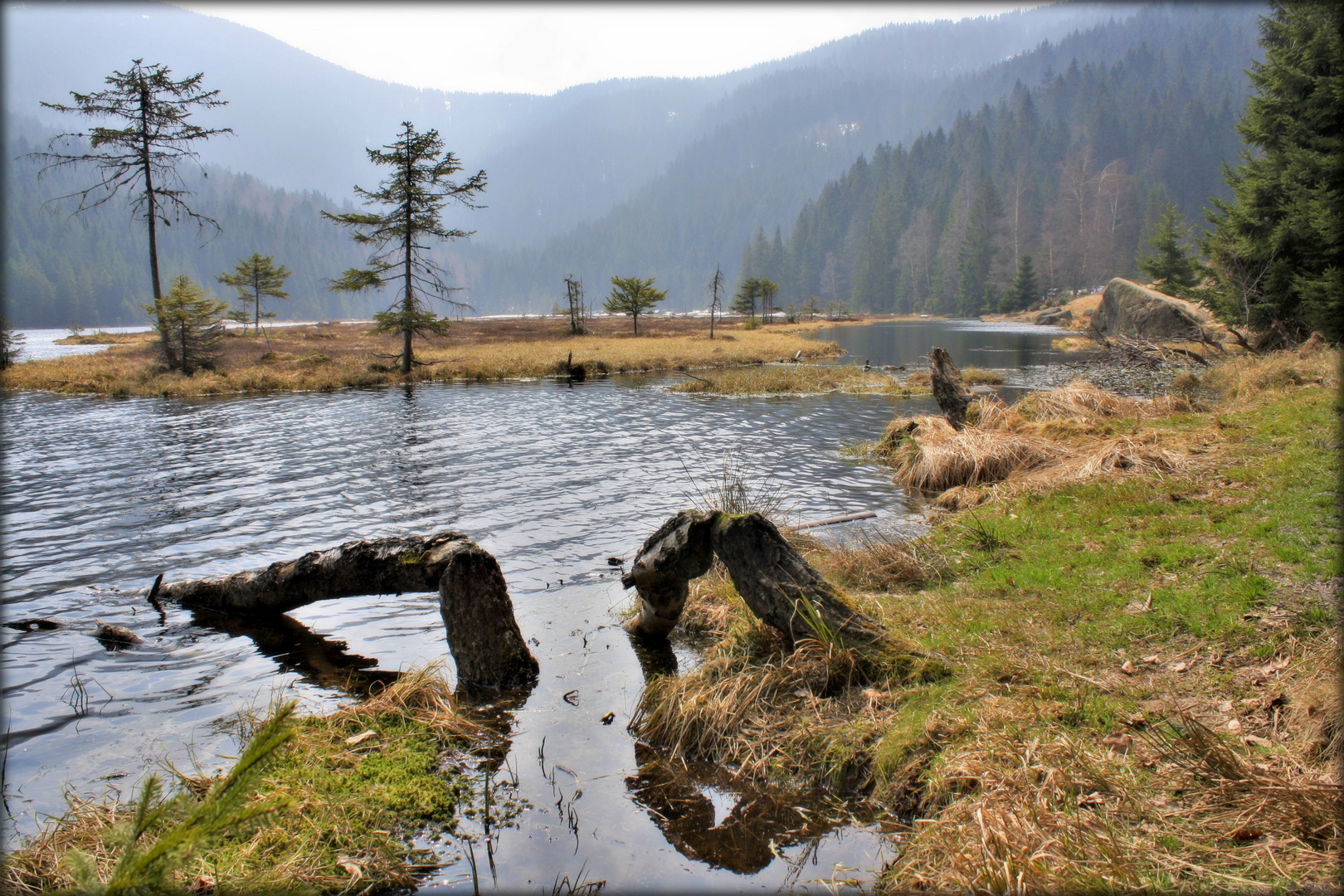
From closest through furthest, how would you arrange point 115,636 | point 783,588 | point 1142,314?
point 783,588, point 115,636, point 1142,314

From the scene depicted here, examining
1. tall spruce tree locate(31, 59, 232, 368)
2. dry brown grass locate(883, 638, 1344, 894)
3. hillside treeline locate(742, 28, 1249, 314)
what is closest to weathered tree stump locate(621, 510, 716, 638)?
dry brown grass locate(883, 638, 1344, 894)

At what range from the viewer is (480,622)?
6.30 m

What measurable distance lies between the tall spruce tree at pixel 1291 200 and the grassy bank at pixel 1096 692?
49.1ft

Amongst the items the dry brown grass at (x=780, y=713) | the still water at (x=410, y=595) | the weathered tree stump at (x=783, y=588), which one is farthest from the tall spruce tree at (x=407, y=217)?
the dry brown grass at (x=780, y=713)

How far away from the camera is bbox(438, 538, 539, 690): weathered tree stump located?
620 centimetres

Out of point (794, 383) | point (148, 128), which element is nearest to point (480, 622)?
point (794, 383)

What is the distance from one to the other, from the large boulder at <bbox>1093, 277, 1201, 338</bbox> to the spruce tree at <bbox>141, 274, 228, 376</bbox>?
154ft

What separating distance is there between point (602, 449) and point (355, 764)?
13.6 m

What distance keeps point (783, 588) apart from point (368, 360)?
38.7 m

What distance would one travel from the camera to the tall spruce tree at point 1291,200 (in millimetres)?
19234

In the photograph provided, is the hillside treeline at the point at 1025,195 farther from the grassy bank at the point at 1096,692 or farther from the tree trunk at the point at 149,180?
the grassy bank at the point at 1096,692

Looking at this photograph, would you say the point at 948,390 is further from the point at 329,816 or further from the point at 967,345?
the point at 967,345

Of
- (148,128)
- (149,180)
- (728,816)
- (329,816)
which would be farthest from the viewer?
(148,128)

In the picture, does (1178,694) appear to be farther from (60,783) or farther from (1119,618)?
(60,783)
